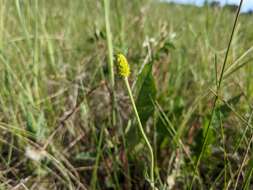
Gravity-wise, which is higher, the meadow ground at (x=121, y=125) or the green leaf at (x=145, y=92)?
the green leaf at (x=145, y=92)

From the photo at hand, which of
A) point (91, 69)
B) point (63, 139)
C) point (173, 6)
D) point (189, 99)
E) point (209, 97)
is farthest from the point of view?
point (173, 6)

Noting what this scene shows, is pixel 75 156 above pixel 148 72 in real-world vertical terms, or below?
below

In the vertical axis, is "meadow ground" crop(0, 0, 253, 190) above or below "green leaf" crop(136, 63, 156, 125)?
below

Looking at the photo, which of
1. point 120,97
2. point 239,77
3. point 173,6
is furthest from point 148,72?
point 173,6

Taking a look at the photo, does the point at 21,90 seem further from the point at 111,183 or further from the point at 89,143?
the point at 111,183

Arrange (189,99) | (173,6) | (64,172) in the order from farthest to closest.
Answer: (173,6), (189,99), (64,172)

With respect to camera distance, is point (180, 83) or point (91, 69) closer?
point (180, 83)

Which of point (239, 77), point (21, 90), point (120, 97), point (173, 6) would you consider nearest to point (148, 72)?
point (120, 97)
